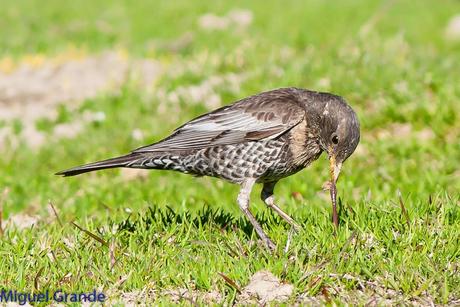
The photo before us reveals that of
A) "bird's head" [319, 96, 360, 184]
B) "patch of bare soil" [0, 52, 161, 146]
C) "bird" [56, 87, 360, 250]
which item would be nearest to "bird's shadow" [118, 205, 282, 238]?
"bird" [56, 87, 360, 250]

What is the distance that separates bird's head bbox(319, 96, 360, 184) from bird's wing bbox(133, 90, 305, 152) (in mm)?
240

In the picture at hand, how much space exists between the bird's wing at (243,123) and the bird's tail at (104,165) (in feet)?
0.31

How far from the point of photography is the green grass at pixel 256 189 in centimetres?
520

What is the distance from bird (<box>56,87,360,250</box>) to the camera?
6.06 m

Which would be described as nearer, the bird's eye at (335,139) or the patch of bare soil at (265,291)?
the patch of bare soil at (265,291)

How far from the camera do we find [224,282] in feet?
16.6

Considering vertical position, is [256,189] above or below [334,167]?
below

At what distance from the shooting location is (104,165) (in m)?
6.29

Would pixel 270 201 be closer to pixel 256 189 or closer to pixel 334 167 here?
pixel 334 167

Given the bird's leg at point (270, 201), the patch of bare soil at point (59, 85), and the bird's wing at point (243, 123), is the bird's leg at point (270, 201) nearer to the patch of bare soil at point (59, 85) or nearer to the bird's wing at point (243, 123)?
the bird's wing at point (243, 123)

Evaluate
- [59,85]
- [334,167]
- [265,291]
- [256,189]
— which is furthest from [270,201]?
[59,85]

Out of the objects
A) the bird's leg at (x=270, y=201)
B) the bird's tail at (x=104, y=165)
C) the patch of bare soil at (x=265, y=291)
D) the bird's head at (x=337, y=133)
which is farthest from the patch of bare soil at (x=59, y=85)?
the patch of bare soil at (x=265, y=291)

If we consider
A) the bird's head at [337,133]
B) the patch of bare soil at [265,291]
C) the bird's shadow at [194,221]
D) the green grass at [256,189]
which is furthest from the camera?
the bird's shadow at [194,221]

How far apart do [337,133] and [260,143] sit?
60cm
